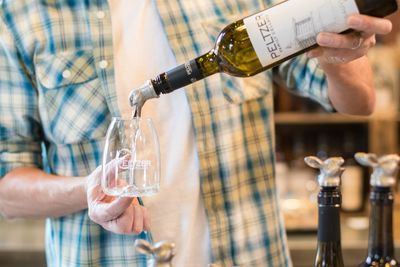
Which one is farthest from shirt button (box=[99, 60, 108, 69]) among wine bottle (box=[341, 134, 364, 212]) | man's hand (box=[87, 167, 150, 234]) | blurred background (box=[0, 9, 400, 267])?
wine bottle (box=[341, 134, 364, 212])

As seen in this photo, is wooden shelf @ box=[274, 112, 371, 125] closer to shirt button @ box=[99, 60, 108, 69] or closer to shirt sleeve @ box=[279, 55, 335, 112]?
shirt sleeve @ box=[279, 55, 335, 112]

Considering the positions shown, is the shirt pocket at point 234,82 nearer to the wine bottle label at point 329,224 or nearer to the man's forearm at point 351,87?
the man's forearm at point 351,87

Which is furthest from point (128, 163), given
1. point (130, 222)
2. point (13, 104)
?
point (13, 104)

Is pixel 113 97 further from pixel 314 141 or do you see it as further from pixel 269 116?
pixel 314 141

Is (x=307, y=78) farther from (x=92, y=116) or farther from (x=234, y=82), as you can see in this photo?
(x=92, y=116)

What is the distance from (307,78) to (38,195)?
534 millimetres

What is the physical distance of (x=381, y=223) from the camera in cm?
98

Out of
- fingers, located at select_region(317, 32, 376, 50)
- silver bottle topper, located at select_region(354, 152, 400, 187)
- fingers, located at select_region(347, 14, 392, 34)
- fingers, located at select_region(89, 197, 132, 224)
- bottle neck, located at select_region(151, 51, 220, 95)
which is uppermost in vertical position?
fingers, located at select_region(347, 14, 392, 34)

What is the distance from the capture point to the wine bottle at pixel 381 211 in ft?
3.15

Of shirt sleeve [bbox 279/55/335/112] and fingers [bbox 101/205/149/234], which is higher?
shirt sleeve [bbox 279/55/335/112]

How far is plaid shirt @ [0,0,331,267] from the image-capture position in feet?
4.32

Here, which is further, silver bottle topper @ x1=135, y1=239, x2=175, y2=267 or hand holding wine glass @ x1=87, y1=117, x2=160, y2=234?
hand holding wine glass @ x1=87, y1=117, x2=160, y2=234

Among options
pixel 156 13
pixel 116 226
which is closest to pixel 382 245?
pixel 116 226

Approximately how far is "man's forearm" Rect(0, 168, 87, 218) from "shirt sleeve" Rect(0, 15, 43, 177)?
3 centimetres
